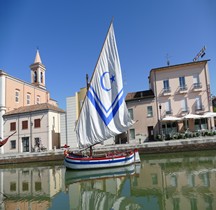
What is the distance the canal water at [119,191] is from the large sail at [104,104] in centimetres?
294

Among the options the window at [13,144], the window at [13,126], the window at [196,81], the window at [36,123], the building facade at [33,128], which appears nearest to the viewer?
the window at [196,81]

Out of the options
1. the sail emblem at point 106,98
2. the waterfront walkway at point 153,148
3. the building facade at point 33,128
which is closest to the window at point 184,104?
the waterfront walkway at point 153,148

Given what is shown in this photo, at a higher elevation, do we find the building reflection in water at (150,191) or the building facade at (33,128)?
the building facade at (33,128)

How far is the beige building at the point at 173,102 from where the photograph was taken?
28.5 meters

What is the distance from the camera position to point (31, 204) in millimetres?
8977

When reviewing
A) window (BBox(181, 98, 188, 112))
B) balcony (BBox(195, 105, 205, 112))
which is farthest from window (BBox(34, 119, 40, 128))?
balcony (BBox(195, 105, 205, 112))

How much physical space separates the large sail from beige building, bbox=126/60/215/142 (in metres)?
14.4

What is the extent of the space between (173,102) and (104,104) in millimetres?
17343

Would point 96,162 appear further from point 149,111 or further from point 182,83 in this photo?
point 182,83

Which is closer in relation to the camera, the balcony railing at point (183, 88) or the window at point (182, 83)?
the balcony railing at point (183, 88)

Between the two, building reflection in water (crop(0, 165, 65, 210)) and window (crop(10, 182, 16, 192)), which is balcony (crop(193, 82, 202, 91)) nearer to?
building reflection in water (crop(0, 165, 65, 210))

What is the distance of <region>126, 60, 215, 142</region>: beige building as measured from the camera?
28.5m

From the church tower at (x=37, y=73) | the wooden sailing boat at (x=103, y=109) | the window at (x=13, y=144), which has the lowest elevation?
the window at (x=13, y=144)

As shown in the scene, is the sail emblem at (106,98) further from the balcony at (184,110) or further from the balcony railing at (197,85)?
the balcony railing at (197,85)
